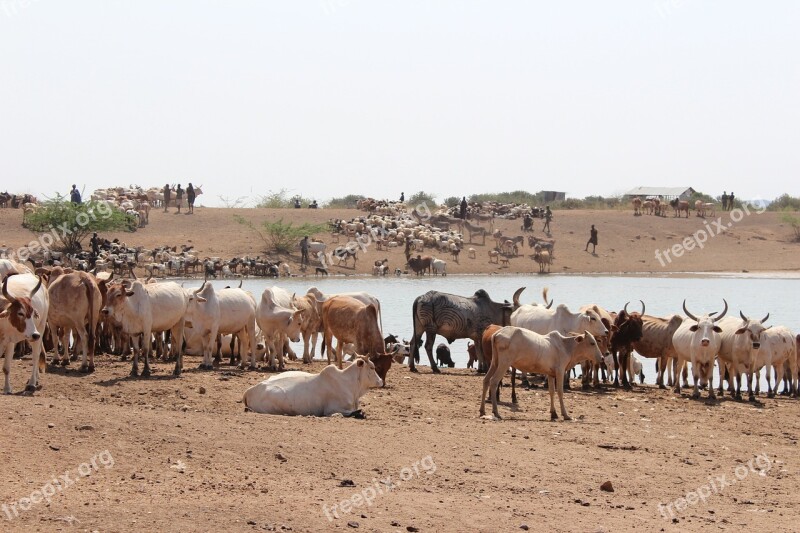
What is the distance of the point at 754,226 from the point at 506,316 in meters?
49.7

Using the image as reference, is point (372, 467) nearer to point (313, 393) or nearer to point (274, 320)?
point (313, 393)

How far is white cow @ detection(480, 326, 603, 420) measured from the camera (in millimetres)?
12820

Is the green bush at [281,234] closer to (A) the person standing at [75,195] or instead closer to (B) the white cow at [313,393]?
(A) the person standing at [75,195]

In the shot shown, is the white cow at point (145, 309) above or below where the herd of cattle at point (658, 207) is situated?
below

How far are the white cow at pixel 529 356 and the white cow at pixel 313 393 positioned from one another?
1670 mm

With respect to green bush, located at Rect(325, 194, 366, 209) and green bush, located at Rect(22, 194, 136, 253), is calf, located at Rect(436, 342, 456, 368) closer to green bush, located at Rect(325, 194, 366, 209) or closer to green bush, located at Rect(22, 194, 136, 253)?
green bush, located at Rect(22, 194, 136, 253)

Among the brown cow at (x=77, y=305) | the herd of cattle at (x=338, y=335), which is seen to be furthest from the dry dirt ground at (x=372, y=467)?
the brown cow at (x=77, y=305)

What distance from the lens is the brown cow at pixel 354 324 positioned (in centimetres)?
1587

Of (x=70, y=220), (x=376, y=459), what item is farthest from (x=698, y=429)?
(x=70, y=220)

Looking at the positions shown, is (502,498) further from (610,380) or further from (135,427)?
(610,380)

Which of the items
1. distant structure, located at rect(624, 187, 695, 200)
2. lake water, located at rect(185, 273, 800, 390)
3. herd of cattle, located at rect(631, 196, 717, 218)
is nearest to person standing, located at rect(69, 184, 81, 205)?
lake water, located at rect(185, 273, 800, 390)

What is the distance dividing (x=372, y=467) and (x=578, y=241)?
165ft

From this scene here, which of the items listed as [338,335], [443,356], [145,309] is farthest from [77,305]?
[443,356]

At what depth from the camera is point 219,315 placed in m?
16.1
